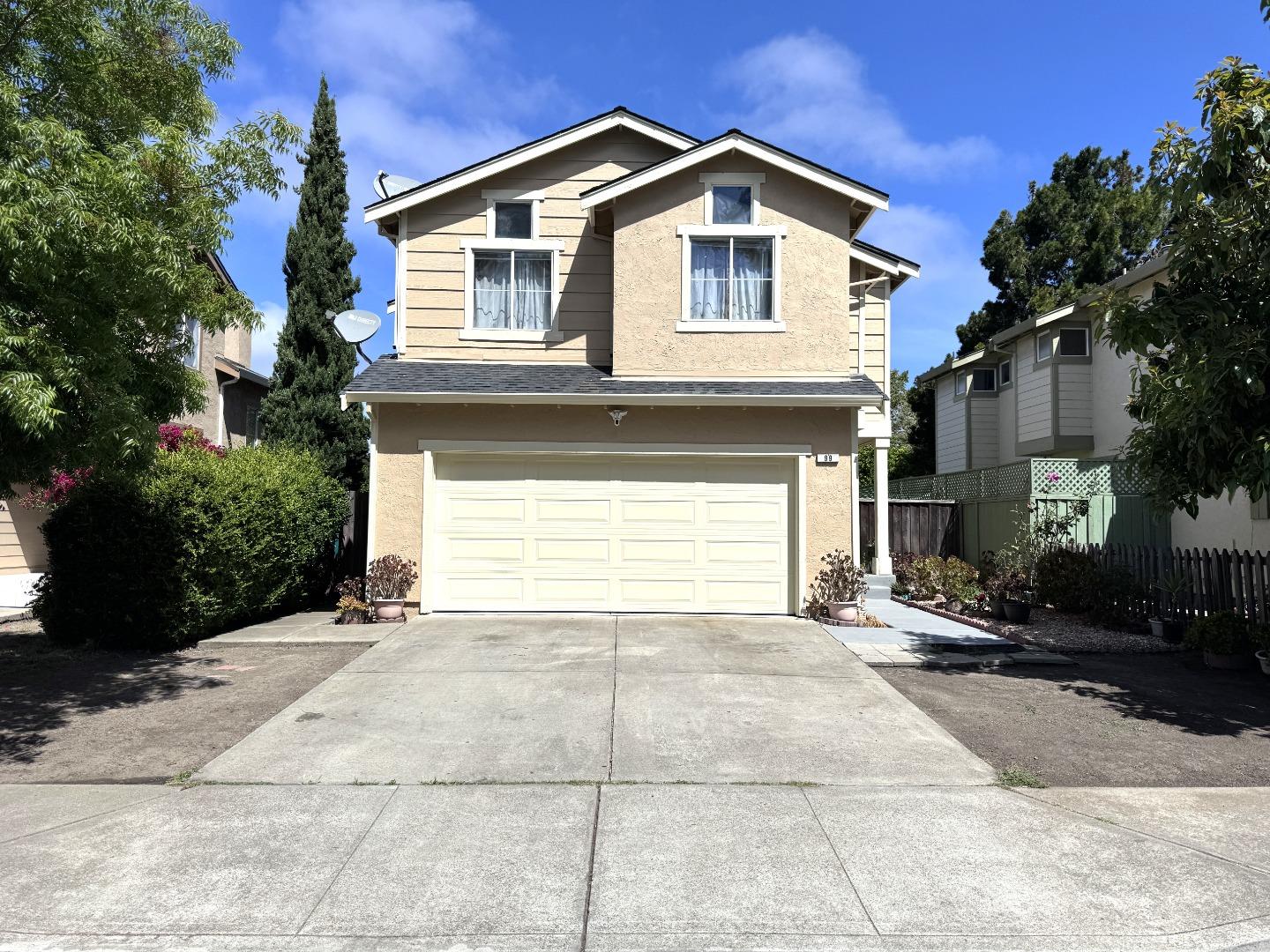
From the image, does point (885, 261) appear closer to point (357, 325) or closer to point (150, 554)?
point (357, 325)

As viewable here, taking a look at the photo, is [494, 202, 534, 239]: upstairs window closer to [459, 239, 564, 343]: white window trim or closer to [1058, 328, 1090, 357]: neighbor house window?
[459, 239, 564, 343]: white window trim

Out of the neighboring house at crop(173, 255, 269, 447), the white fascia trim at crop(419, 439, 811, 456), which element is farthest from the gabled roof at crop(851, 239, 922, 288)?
the neighboring house at crop(173, 255, 269, 447)

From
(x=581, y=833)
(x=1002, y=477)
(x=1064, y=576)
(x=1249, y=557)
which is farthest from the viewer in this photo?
(x=1002, y=477)

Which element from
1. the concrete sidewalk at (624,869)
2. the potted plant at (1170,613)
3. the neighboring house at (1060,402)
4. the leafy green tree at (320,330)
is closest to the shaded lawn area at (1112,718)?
the concrete sidewalk at (624,869)

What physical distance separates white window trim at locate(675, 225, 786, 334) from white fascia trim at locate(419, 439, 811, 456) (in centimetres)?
167

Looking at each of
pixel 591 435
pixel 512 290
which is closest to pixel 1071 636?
pixel 591 435

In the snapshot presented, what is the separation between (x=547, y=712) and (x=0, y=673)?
5.77 meters

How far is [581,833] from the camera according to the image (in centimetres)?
470

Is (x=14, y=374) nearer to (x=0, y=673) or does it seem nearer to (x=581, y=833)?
(x=581, y=833)

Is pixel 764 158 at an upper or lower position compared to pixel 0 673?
upper

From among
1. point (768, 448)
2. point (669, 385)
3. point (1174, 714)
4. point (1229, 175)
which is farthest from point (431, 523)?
point (1229, 175)

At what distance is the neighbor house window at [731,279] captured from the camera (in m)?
12.0

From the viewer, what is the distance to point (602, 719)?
22.4 ft

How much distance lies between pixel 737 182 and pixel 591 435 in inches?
167
